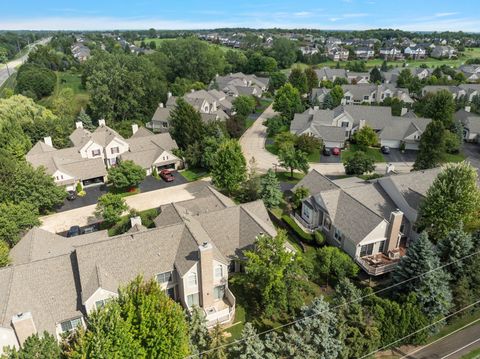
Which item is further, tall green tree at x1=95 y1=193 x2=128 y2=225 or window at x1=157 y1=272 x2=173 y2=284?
tall green tree at x1=95 y1=193 x2=128 y2=225

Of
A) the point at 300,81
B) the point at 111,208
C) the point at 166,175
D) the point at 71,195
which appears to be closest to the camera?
the point at 111,208

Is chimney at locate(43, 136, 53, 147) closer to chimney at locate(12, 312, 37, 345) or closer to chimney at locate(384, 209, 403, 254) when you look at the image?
chimney at locate(12, 312, 37, 345)

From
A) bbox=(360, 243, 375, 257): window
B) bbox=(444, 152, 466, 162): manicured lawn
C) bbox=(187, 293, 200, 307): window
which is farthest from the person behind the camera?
bbox=(444, 152, 466, 162): manicured lawn

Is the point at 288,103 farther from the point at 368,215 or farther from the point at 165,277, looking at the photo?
the point at 165,277

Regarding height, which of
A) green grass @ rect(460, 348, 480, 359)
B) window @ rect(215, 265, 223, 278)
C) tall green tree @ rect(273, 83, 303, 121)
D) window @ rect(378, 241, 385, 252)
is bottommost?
green grass @ rect(460, 348, 480, 359)

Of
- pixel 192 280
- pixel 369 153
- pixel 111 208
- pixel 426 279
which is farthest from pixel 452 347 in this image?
pixel 369 153

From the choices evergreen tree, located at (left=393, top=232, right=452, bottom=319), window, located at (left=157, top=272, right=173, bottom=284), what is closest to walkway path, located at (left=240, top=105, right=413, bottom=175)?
evergreen tree, located at (left=393, top=232, right=452, bottom=319)

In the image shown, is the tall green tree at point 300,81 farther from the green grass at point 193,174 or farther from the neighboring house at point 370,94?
the green grass at point 193,174
